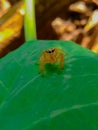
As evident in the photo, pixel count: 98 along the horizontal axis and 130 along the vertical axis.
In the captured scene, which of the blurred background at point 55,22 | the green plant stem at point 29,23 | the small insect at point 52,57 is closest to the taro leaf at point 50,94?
the small insect at point 52,57

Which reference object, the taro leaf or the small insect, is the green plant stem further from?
the small insect

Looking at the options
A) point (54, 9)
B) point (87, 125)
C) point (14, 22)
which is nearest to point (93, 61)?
point (87, 125)

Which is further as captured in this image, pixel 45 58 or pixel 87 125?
pixel 45 58

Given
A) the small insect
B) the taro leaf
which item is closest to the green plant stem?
the taro leaf

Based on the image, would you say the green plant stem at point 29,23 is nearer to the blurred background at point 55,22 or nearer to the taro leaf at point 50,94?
the taro leaf at point 50,94

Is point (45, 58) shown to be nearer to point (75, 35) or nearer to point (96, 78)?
point (96, 78)

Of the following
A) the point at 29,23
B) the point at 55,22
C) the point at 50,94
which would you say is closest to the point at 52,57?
the point at 50,94
